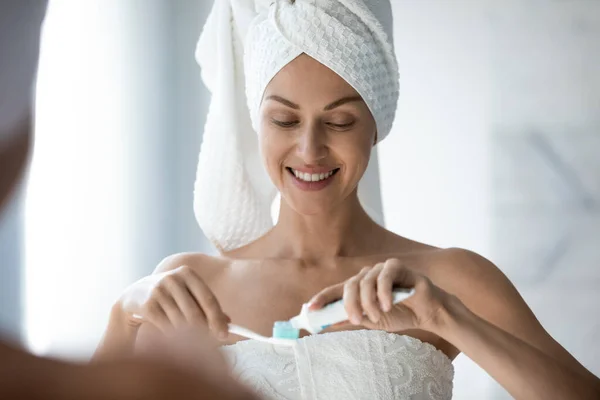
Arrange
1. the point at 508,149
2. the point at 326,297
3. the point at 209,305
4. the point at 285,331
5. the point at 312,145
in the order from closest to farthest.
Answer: the point at 209,305
the point at 326,297
the point at 285,331
the point at 312,145
the point at 508,149

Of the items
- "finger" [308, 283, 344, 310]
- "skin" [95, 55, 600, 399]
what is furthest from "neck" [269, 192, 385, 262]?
"finger" [308, 283, 344, 310]

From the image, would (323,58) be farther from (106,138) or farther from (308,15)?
(106,138)

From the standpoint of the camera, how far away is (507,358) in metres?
1.24

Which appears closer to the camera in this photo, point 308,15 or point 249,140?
point 308,15

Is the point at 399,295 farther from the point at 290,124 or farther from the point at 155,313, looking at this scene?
the point at 290,124

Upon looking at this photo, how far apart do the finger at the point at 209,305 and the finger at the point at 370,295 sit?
0.63 ft

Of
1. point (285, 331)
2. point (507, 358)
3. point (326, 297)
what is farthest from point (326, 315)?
point (507, 358)

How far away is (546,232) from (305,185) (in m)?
1.08

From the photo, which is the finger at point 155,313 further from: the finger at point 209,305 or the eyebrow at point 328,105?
the eyebrow at point 328,105

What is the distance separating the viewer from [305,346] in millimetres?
1473

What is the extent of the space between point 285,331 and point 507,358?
0.34 m

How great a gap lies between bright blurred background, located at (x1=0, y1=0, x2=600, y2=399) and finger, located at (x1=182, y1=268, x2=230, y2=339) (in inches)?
47.9

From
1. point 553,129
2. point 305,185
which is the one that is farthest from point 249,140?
point 553,129

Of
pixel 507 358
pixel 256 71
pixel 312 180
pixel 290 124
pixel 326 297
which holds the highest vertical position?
pixel 256 71
